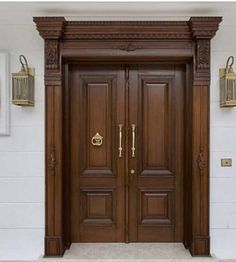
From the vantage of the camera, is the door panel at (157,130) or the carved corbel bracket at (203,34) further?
the door panel at (157,130)

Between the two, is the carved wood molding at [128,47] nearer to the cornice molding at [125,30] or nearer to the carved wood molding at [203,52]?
the cornice molding at [125,30]

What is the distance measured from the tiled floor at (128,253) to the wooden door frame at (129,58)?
0.11m

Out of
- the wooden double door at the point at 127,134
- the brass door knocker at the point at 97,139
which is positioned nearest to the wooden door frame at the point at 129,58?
the wooden double door at the point at 127,134

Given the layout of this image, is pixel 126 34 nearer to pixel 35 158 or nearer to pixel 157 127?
pixel 157 127

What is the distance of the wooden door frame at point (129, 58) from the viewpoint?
3410mm

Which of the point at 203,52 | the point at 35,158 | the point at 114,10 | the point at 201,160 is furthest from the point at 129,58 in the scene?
the point at 35,158

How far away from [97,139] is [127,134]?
332 mm

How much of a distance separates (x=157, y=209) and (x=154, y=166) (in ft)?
1.56

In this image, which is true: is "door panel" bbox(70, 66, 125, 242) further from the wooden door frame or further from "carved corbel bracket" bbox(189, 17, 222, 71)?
"carved corbel bracket" bbox(189, 17, 222, 71)

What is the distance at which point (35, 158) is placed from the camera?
11.7 ft

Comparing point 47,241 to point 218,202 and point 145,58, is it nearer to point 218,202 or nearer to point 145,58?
point 218,202

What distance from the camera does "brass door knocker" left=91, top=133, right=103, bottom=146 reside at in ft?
12.1

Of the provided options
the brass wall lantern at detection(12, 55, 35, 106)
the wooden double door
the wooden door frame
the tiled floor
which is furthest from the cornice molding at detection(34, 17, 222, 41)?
the tiled floor

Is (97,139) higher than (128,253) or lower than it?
higher
